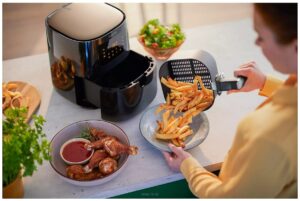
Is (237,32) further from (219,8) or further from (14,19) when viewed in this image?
(14,19)

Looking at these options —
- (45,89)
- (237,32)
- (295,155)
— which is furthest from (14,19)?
(295,155)

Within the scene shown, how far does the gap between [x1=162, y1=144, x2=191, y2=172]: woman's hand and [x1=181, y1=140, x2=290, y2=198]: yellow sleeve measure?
12 centimetres

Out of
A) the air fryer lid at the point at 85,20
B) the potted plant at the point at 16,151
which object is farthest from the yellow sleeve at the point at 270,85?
the potted plant at the point at 16,151

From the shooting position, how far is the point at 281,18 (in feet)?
2.71

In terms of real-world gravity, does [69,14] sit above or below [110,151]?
above

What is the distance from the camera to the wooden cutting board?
58.1 inches

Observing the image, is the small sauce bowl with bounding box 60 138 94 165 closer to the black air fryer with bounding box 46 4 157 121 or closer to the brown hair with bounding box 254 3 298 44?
the black air fryer with bounding box 46 4 157 121

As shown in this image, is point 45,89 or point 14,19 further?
point 14,19

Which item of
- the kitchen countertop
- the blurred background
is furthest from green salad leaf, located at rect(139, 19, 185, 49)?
the blurred background

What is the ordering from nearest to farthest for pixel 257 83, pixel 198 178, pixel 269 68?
1. pixel 198 178
2. pixel 257 83
3. pixel 269 68

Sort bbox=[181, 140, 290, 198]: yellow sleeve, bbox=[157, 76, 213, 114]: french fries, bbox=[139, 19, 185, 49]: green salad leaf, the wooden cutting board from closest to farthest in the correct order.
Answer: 1. bbox=[181, 140, 290, 198]: yellow sleeve
2. bbox=[157, 76, 213, 114]: french fries
3. the wooden cutting board
4. bbox=[139, 19, 185, 49]: green salad leaf

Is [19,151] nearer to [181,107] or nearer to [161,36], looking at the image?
[181,107]

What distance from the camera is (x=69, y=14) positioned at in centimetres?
142

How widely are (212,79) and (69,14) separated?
1.65ft
